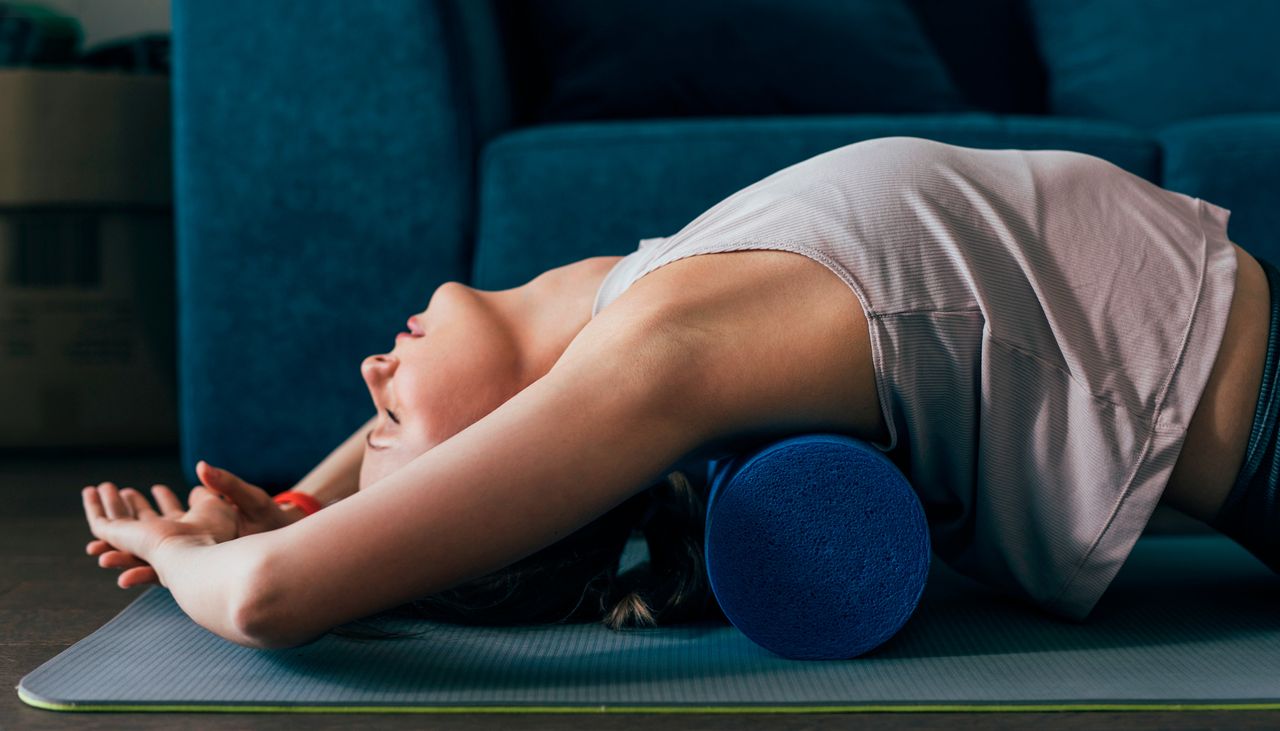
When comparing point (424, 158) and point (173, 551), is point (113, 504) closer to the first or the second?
point (173, 551)

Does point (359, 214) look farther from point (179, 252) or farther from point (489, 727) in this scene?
point (489, 727)

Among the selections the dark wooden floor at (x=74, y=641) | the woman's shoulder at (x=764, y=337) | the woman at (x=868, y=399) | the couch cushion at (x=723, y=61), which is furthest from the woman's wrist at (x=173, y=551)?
the couch cushion at (x=723, y=61)

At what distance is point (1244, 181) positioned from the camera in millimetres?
1512

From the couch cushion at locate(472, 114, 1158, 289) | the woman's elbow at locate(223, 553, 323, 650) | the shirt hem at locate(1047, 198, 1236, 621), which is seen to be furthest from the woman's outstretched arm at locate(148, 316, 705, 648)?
the couch cushion at locate(472, 114, 1158, 289)

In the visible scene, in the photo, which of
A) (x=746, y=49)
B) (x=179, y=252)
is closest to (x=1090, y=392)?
(x=746, y=49)

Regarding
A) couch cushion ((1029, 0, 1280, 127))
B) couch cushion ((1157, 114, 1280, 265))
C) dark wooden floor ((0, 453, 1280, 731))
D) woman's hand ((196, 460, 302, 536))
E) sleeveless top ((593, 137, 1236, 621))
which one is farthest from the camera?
couch cushion ((1029, 0, 1280, 127))

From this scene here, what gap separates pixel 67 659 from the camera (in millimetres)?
907

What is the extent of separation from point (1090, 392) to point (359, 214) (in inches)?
42.0

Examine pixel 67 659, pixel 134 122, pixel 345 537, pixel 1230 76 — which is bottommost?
pixel 67 659

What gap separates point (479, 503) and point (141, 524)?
442 mm

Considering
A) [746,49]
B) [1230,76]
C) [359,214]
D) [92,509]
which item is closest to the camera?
[92,509]

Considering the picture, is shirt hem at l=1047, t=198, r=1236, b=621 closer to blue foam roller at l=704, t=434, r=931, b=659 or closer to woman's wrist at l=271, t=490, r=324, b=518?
blue foam roller at l=704, t=434, r=931, b=659

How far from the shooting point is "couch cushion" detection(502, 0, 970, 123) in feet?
5.75

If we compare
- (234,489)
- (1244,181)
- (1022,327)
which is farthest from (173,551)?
(1244,181)
